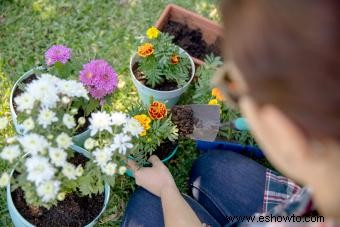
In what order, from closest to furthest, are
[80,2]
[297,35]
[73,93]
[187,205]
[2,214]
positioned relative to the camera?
1. [297,35]
2. [73,93]
3. [187,205]
4. [2,214]
5. [80,2]

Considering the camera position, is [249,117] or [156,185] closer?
[249,117]

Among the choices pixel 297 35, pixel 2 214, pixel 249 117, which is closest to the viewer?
pixel 297 35

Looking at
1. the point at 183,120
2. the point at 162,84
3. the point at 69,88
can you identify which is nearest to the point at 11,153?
the point at 69,88

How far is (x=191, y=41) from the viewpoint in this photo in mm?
1943

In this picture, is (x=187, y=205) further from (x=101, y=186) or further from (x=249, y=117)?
(x=249, y=117)

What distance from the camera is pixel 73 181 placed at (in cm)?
120

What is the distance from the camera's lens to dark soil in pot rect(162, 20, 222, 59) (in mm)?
1920

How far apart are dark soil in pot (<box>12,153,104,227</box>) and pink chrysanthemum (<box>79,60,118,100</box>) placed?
0.19 meters

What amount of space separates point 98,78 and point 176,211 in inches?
17.2

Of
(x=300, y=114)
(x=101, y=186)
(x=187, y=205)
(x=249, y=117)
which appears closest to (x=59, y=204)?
(x=101, y=186)

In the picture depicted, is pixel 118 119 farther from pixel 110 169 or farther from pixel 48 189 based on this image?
pixel 48 189

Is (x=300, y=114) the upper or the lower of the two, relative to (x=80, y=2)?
upper

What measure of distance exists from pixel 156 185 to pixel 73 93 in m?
0.45

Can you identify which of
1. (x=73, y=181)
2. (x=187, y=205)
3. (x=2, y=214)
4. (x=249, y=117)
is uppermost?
(x=249, y=117)
